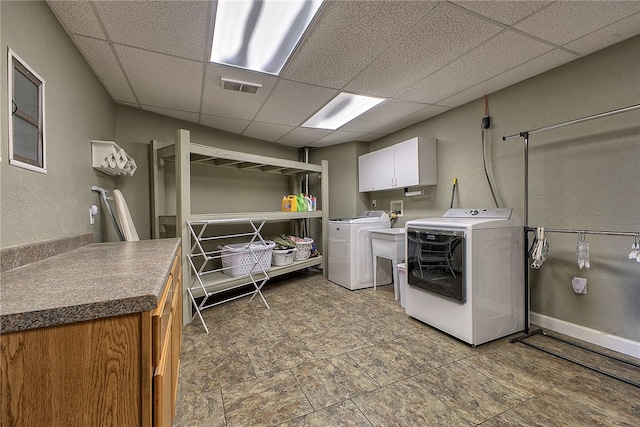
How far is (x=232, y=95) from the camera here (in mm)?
2525

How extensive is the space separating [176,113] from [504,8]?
123 inches

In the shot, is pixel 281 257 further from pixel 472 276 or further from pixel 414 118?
pixel 414 118

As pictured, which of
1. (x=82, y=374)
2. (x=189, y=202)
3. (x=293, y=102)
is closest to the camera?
(x=82, y=374)

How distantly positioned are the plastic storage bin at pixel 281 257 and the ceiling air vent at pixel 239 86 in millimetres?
1945

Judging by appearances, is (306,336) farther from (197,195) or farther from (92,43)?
(92,43)

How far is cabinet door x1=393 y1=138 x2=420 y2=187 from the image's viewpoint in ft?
10.3

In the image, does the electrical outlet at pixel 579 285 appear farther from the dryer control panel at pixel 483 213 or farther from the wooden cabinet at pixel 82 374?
the wooden cabinet at pixel 82 374

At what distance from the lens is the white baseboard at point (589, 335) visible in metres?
1.82

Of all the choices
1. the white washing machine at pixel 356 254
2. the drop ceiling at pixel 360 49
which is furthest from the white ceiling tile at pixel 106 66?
the white washing machine at pixel 356 254

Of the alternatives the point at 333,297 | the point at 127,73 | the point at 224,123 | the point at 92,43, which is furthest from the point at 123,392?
the point at 224,123

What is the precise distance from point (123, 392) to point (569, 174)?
3026mm

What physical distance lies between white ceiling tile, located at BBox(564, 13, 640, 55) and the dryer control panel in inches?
49.1

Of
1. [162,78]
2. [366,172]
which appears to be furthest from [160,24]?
[366,172]

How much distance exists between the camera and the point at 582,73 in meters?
2.01
